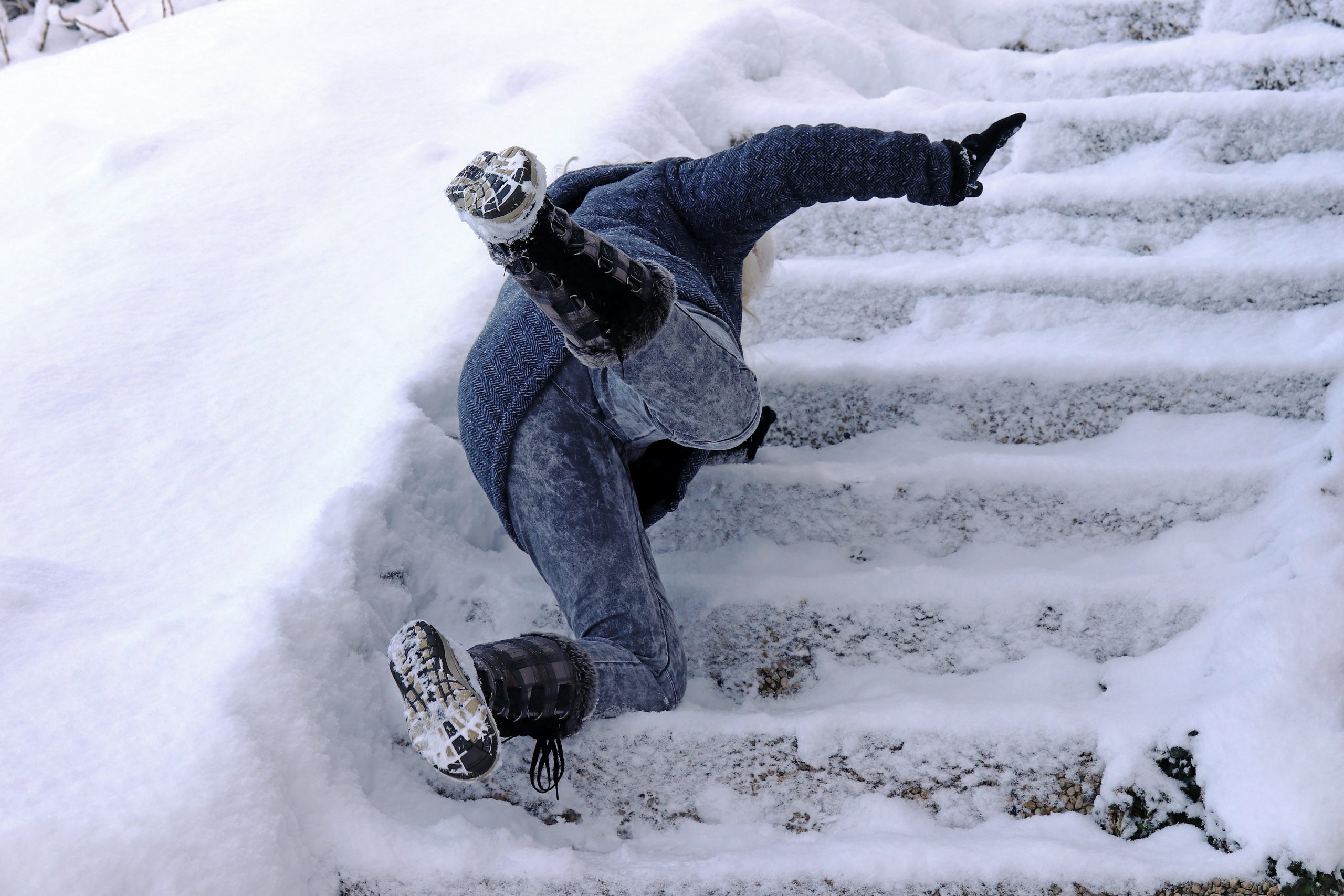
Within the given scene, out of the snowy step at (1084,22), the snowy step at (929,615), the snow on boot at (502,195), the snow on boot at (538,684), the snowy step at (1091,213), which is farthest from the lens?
the snowy step at (1084,22)

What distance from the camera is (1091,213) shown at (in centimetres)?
133

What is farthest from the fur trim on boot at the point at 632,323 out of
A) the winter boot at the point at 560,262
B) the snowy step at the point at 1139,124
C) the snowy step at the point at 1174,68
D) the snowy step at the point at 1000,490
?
the snowy step at the point at 1174,68

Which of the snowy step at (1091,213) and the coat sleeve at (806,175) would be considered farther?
the snowy step at (1091,213)

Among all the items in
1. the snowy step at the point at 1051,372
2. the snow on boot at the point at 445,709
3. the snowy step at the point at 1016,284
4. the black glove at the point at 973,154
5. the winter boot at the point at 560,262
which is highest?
the winter boot at the point at 560,262

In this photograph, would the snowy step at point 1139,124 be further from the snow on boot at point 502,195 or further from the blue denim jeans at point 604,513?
the snow on boot at point 502,195

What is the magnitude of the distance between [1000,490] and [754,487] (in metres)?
0.30

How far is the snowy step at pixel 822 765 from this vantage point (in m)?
0.89

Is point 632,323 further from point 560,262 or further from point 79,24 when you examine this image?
point 79,24

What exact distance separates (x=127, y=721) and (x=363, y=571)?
26cm

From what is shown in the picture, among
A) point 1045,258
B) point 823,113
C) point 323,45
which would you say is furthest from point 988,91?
point 323,45

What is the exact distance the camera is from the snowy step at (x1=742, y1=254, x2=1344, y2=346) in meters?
1.19

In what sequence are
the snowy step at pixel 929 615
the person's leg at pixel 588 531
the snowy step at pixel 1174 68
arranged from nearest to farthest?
1. the person's leg at pixel 588 531
2. the snowy step at pixel 929 615
3. the snowy step at pixel 1174 68

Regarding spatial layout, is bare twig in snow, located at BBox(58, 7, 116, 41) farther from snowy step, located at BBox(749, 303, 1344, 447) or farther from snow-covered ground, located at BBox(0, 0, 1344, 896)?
snowy step, located at BBox(749, 303, 1344, 447)

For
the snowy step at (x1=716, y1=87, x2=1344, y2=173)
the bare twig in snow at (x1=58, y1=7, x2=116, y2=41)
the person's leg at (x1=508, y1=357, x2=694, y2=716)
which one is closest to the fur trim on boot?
the person's leg at (x1=508, y1=357, x2=694, y2=716)
